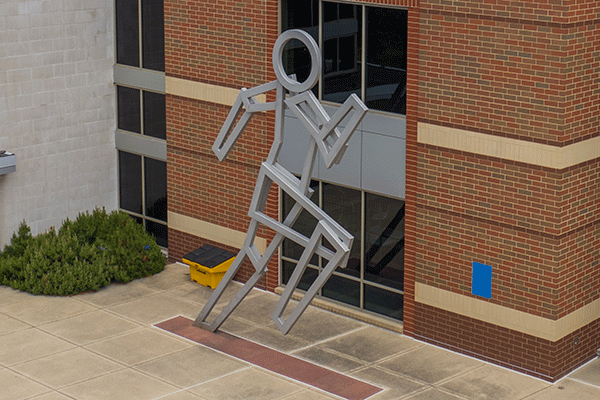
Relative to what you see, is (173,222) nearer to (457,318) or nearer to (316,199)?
(316,199)

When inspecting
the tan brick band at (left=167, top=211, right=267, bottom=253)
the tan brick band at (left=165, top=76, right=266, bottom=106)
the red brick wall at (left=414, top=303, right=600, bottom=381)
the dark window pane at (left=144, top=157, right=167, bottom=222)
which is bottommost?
→ the red brick wall at (left=414, top=303, right=600, bottom=381)

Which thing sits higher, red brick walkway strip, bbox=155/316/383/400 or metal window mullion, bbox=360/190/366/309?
metal window mullion, bbox=360/190/366/309

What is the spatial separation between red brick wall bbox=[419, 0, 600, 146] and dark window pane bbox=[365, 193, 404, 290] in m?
2.02

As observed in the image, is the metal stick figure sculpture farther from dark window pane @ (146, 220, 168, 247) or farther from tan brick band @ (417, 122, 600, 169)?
dark window pane @ (146, 220, 168, 247)

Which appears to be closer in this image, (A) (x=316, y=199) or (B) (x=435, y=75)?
(B) (x=435, y=75)

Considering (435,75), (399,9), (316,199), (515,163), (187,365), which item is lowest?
(187,365)

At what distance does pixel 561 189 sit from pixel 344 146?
3.31 metres

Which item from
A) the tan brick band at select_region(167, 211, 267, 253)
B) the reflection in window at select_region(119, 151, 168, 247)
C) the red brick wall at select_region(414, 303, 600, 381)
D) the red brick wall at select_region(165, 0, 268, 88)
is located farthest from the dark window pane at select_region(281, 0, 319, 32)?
the red brick wall at select_region(414, 303, 600, 381)

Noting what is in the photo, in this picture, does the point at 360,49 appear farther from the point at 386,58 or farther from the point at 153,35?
the point at 153,35

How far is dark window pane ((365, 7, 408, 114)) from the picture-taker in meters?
16.3

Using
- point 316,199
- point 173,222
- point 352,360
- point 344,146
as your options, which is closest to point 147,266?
point 173,222

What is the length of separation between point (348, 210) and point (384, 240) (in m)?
0.92

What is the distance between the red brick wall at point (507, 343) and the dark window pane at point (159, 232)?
→ 6.99 metres

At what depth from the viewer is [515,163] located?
14.9m
